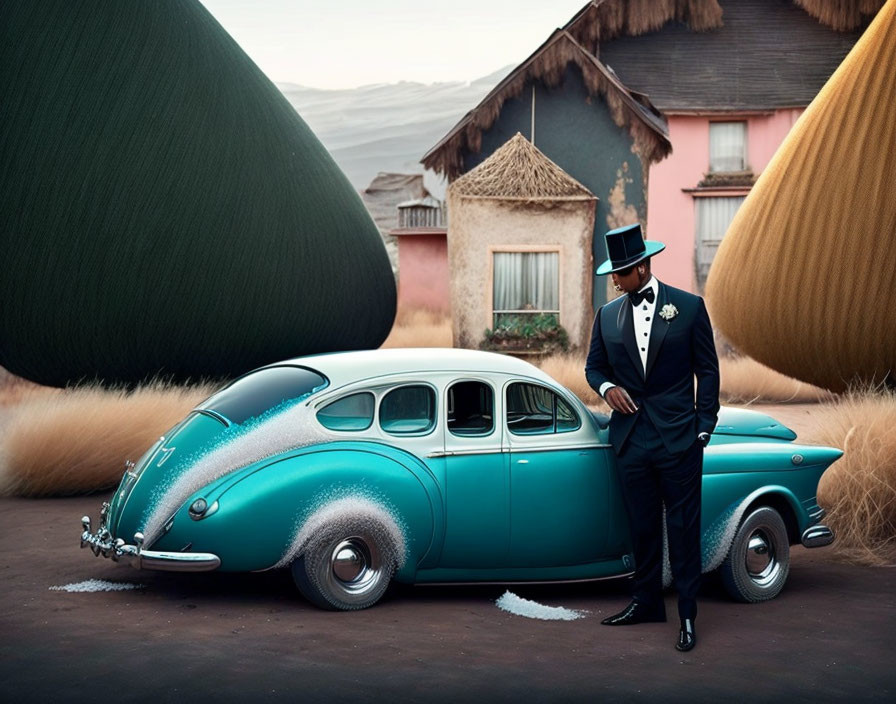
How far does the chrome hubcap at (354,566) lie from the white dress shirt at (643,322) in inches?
55.5

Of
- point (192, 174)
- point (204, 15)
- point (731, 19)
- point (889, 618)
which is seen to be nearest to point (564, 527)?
point (889, 618)

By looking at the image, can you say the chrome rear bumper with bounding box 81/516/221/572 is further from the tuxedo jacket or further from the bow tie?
the bow tie

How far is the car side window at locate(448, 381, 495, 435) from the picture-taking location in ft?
21.1

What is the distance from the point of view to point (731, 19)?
27.8 metres

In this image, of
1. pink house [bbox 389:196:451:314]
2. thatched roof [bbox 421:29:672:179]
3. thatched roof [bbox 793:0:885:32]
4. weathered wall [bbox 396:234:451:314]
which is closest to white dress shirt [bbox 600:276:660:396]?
thatched roof [bbox 421:29:672:179]

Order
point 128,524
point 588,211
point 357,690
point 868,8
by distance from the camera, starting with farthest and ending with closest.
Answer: point 868,8
point 588,211
point 128,524
point 357,690

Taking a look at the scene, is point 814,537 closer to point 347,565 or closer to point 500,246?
point 347,565

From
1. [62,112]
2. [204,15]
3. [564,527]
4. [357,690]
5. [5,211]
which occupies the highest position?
[204,15]

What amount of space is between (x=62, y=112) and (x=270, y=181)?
213cm

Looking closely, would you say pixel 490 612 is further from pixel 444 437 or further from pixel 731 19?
pixel 731 19

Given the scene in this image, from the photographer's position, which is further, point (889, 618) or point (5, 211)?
point (5, 211)

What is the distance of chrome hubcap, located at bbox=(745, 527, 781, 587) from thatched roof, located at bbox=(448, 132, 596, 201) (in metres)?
14.3

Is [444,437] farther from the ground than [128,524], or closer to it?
farther from the ground

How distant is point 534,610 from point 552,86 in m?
17.0
